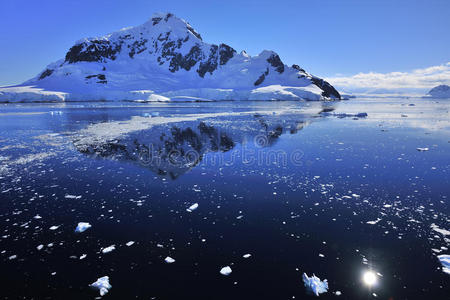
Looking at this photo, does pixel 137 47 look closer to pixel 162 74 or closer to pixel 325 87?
pixel 162 74

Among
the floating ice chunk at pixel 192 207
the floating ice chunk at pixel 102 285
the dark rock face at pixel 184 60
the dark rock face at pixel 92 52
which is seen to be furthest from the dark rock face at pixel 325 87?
the floating ice chunk at pixel 102 285

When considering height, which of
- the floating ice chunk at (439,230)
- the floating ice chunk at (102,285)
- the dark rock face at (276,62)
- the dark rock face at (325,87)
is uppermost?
the dark rock face at (276,62)

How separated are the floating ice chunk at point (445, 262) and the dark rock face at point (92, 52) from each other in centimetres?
18622

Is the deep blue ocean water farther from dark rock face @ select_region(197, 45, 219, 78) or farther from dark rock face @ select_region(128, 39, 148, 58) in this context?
dark rock face @ select_region(128, 39, 148, 58)

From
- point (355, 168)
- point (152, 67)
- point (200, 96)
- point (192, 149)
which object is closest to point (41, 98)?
point (200, 96)

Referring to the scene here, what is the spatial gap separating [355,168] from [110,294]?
10.6 metres

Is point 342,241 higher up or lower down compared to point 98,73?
lower down

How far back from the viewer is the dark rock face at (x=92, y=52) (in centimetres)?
16380

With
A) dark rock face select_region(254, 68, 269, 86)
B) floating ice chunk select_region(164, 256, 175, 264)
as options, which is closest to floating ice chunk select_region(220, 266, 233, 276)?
floating ice chunk select_region(164, 256, 175, 264)

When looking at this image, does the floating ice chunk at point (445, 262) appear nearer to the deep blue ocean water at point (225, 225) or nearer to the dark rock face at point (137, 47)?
the deep blue ocean water at point (225, 225)

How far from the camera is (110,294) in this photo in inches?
177

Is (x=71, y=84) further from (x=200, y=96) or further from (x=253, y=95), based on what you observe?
(x=253, y=95)

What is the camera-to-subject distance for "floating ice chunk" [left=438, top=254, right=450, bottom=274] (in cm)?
505

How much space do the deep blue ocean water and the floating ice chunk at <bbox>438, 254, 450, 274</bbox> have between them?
0.41 feet
